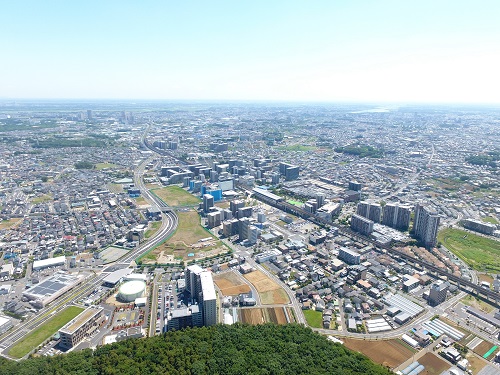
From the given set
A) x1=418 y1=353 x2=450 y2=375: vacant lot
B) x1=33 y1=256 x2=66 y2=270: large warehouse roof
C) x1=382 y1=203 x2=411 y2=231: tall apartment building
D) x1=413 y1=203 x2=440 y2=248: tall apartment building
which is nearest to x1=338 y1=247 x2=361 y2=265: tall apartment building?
x1=413 y1=203 x2=440 y2=248: tall apartment building

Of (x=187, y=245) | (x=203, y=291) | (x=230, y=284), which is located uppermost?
(x=203, y=291)

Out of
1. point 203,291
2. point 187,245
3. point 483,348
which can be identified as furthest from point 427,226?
point 187,245

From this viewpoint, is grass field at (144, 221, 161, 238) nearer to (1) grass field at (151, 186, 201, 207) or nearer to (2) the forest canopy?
(1) grass field at (151, 186, 201, 207)

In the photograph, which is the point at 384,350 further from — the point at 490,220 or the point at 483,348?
the point at 490,220

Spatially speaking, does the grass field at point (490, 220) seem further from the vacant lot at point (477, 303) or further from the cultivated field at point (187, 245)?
the cultivated field at point (187, 245)

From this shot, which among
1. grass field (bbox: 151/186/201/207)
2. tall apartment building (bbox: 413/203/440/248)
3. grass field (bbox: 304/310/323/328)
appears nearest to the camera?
grass field (bbox: 304/310/323/328)

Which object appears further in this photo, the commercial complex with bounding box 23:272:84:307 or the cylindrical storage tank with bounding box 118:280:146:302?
the cylindrical storage tank with bounding box 118:280:146:302
